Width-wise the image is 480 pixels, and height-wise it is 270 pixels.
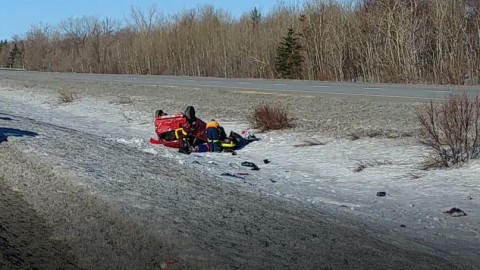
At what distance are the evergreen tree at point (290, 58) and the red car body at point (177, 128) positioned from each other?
31.1 meters

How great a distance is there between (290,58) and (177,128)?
105 ft

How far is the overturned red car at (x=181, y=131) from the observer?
51.9ft

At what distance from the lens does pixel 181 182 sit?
10.5m

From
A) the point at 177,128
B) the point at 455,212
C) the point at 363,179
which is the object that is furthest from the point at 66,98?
the point at 455,212

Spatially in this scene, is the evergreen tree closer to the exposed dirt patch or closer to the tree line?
the tree line

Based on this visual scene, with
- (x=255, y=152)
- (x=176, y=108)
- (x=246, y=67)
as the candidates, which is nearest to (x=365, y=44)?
(x=246, y=67)

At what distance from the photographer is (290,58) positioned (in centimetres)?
4709

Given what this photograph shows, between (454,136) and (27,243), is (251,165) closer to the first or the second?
(454,136)

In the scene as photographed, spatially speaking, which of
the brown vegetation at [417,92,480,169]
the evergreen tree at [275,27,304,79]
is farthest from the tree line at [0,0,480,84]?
the brown vegetation at [417,92,480,169]

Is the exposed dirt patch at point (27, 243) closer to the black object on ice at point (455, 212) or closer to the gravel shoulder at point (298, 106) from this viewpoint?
the black object on ice at point (455, 212)

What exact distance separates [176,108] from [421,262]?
65.5 feet

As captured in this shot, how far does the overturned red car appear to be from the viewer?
15812 mm

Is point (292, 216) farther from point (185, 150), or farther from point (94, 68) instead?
point (94, 68)

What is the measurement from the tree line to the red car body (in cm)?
1951
